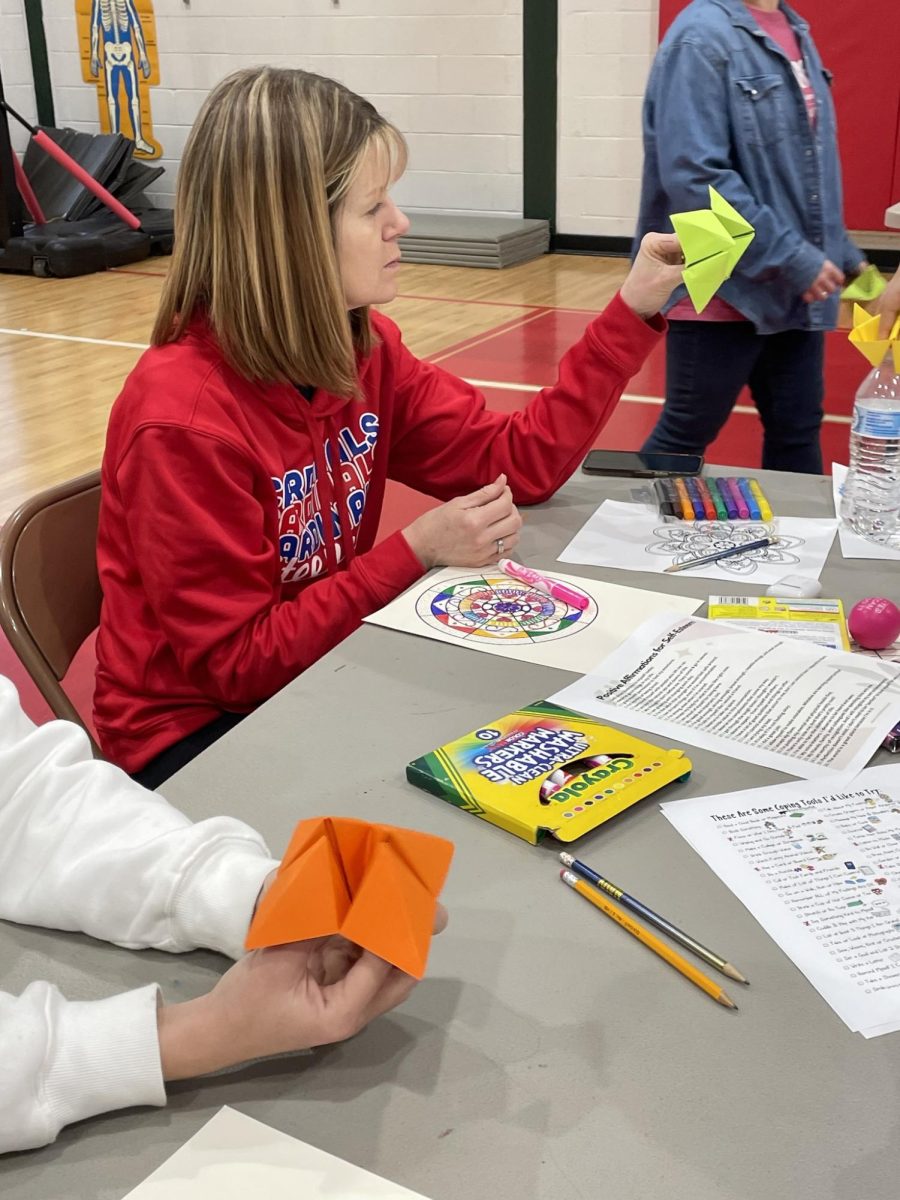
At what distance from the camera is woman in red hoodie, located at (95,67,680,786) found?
133 cm

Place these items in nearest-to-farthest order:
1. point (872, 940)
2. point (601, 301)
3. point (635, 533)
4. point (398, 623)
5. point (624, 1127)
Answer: point (624, 1127) < point (872, 940) < point (398, 623) < point (635, 533) < point (601, 301)

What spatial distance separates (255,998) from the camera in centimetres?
70

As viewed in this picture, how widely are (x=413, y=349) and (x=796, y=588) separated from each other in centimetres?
382

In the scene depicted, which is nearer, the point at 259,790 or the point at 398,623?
the point at 259,790

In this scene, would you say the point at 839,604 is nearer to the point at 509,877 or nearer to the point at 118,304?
the point at 509,877

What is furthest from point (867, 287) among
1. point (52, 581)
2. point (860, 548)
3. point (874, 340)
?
point (52, 581)

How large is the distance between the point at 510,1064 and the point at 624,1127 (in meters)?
0.08

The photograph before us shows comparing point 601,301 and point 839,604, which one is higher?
point 839,604

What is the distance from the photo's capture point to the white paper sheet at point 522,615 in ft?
4.04

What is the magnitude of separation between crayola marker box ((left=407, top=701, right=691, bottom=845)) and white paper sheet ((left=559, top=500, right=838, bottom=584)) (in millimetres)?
423

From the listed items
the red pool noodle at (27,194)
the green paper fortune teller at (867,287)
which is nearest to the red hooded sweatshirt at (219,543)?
the green paper fortune teller at (867,287)

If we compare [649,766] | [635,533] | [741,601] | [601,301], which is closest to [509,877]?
[649,766]

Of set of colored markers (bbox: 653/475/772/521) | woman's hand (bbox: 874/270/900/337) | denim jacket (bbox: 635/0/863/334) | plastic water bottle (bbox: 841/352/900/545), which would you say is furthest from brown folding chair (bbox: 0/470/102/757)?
denim jacket (bbox: 635/0/863/334)

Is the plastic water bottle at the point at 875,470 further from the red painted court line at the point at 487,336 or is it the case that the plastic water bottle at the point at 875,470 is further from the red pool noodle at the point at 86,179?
the red pool noodle at the point at 86,179
